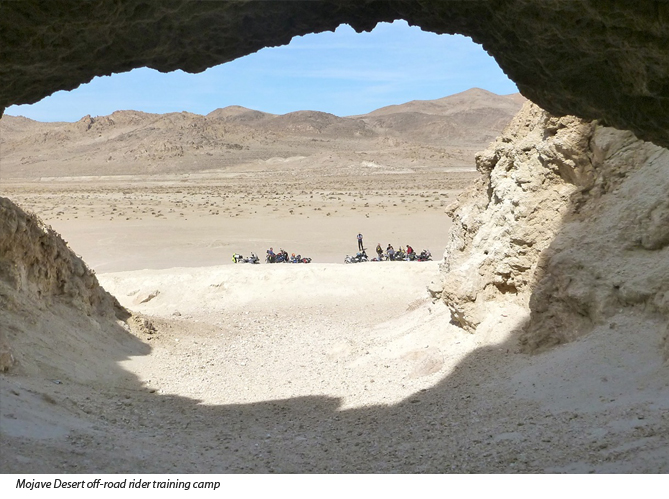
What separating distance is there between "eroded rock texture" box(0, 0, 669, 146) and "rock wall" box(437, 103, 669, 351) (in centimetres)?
214

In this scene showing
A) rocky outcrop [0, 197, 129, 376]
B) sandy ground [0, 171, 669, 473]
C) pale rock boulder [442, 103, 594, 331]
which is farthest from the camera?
pale rock boulder [442, 103, 594, 331]

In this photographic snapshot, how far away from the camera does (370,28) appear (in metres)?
6.71

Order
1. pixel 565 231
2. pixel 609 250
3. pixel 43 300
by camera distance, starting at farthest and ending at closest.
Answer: pixel 43 300 → pixel 565 231 → pixel 609 250

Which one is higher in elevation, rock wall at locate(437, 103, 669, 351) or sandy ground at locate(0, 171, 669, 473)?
rock wall at locate(437, 103, 669, 351)

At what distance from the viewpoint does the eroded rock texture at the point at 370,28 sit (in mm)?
4609

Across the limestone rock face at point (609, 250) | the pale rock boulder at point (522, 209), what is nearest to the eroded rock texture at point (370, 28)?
the limestone rock face at point (609, 250)

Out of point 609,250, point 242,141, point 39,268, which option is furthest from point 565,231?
point 242,141

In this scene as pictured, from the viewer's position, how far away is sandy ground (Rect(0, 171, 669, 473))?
5551 mm

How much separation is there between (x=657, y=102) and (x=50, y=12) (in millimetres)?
4357

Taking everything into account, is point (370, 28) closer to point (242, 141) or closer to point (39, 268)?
point (39, 268)

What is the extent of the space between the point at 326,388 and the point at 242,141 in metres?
105

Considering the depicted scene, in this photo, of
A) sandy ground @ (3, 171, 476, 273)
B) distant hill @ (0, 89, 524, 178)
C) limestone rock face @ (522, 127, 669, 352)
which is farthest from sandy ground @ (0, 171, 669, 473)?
distant hill @ (0, 89, 524, 178)

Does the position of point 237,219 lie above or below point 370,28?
below

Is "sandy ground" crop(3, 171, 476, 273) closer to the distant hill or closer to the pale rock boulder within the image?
the pale rock boulder
